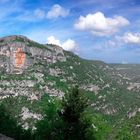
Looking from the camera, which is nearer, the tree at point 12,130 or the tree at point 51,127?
the tree at point 51,127

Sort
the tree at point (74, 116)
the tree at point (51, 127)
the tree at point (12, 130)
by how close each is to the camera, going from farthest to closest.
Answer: the tree at point (12, 130) → the tree at point (51, 127) → the tree at point (74, 116)

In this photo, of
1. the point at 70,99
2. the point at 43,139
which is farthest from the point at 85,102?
the point at 43,139

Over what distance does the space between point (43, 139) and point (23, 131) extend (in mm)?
27320

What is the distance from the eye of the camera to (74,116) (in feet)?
251

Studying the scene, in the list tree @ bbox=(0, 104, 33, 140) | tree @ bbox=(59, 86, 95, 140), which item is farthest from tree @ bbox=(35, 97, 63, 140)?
tree @ bbox=(0, 104, 33, 140)

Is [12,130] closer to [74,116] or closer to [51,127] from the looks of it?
[51,127]

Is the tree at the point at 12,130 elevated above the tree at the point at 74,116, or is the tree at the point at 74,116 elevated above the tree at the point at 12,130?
the tree at the point at 74,116

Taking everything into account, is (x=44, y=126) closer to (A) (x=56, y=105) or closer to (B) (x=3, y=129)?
(A) (x=56, y=105)

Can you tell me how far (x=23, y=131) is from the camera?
11556 centimetres

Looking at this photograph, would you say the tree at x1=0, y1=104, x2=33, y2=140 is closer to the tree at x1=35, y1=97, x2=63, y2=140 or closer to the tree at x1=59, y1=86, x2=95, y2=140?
the tree at x1=35, y1=97, x2=63, y2=140

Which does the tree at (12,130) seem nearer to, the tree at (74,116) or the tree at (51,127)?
the tree at (51,127)

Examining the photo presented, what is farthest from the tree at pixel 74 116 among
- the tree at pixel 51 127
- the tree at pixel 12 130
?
the tree at pixel 12 130

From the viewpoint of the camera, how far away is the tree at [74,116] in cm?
7619

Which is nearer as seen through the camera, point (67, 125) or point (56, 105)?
point (67, 125)
